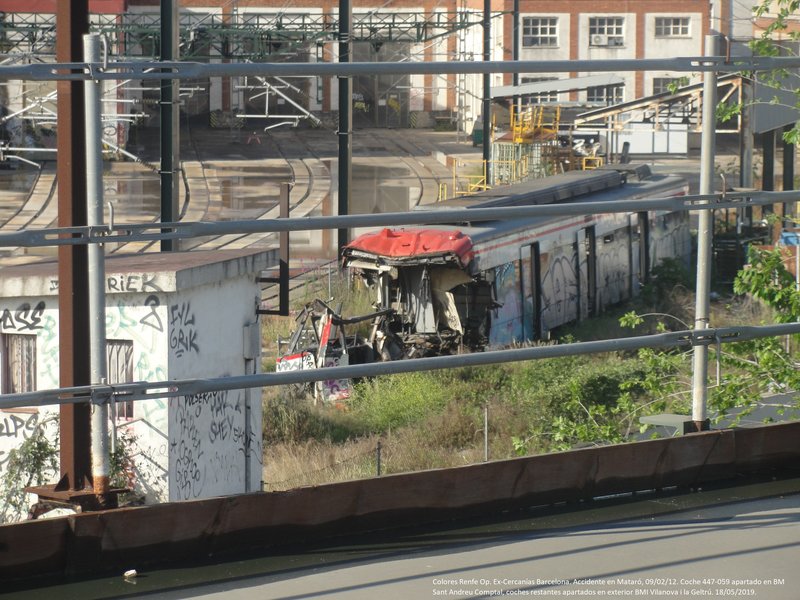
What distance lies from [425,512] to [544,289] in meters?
17.8

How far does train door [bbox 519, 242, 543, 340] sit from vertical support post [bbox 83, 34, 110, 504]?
1759cm

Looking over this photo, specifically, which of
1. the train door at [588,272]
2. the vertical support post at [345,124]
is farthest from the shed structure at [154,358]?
the train door at [588,272]

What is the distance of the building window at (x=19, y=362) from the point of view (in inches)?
402

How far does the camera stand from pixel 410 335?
65.9 ft

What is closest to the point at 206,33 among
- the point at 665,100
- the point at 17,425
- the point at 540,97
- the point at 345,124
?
the point at 665,100

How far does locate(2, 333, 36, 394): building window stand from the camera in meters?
10.2

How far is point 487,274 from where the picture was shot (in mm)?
20094

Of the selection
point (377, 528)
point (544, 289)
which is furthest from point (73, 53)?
point (544, 289)

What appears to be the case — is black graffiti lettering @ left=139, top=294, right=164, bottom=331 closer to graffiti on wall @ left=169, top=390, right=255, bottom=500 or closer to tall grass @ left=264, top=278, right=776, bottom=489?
graffiti on wall @ left=169, top=390, right=255, bottom=500

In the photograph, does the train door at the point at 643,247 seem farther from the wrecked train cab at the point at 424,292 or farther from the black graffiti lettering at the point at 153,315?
the black graffiti lettering at the point at 153,315

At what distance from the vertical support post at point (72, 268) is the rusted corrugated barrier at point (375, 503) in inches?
10.1

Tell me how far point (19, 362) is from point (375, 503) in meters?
7.09

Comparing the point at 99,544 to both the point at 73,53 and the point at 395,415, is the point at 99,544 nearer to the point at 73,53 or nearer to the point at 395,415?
the point at 73,53

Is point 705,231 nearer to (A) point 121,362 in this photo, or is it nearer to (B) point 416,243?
(A) point 121,362
